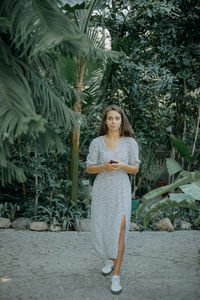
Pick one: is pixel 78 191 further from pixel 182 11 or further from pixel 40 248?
pixel 182 11

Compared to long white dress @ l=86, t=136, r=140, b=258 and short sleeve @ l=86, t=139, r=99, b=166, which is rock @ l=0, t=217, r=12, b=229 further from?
short sleeve @ l=86, t=139, r=99, b=166

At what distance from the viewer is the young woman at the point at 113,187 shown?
3.07 meters

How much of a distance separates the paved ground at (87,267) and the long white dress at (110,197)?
0.36 metres

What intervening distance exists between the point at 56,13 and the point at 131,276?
2.65 m

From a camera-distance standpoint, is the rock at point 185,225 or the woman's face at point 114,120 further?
the rock at point 185,225

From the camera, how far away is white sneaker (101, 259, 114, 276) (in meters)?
3.30

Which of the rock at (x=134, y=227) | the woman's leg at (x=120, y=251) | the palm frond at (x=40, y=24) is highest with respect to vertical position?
the palm frond at (x=40, y=24)

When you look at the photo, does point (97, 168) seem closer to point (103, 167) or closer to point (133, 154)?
point (103, 167)

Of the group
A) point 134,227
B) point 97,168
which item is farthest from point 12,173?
point 134,227

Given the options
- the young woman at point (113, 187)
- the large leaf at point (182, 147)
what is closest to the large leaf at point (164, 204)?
the young woman at point (113, 187)

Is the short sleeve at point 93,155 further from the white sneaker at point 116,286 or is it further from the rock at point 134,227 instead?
the rock at point 134,227

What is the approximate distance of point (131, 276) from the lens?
132 inches

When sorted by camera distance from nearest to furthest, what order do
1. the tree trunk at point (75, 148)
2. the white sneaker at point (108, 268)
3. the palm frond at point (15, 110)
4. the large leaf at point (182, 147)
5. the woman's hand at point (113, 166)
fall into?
the palm frond at point (15, 110) < the woman's hand at point (113, 166) < the white sneaker at point (108, 268) < the tree trunk at point (75, 148) < the large leaf at point (182, 147)

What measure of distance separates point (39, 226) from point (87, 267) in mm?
1557
